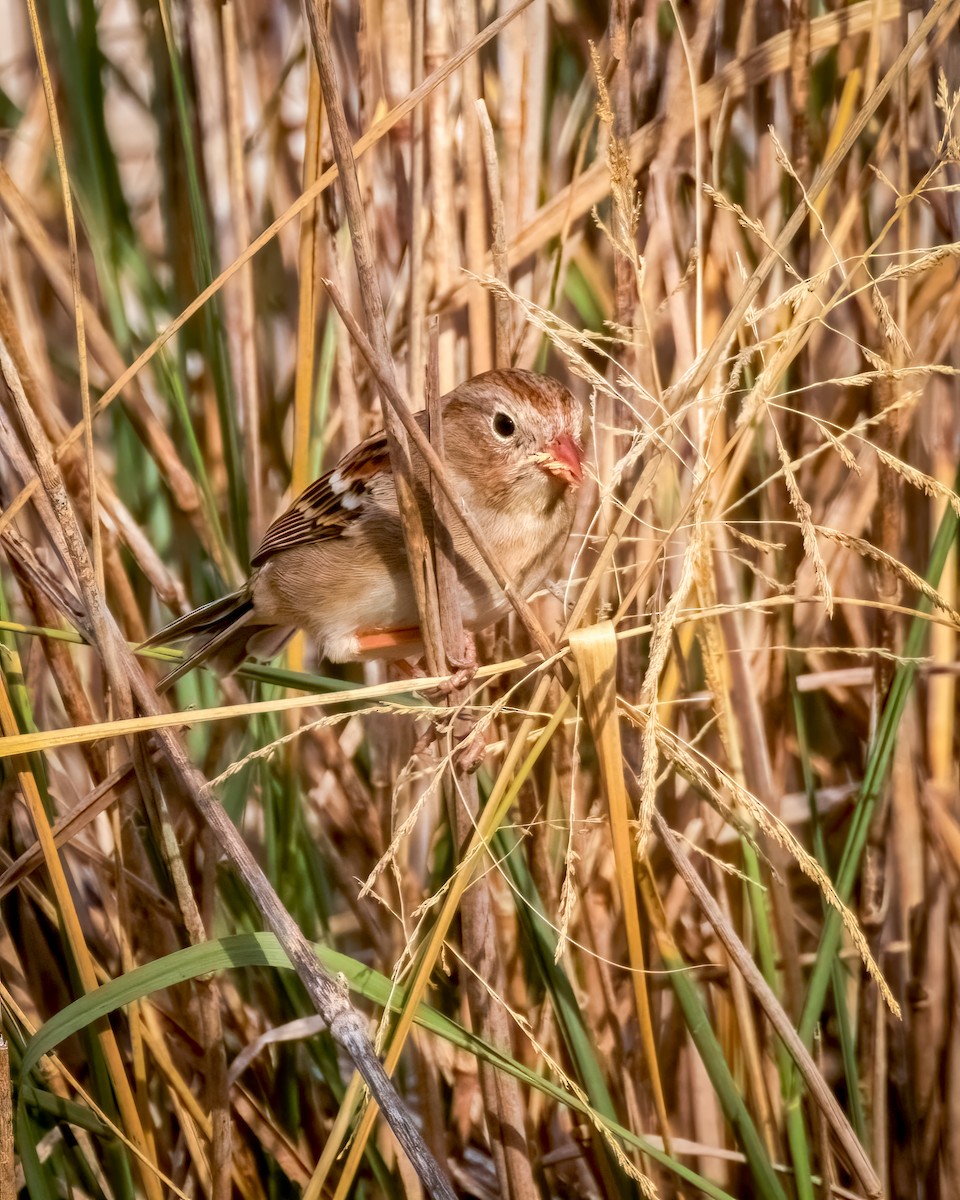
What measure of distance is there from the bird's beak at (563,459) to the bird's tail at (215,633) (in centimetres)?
67

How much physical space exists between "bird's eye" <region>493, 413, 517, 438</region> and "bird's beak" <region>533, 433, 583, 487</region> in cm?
8

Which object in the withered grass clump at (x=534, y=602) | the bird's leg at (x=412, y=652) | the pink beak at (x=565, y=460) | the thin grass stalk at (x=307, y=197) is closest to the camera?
the thin grass stalk at (x=307, y=197)

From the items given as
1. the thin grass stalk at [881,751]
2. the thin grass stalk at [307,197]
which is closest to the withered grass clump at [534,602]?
the thin grass stalk at [881,751]

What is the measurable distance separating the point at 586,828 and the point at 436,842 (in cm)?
33

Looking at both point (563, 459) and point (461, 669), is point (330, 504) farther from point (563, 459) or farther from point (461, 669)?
point (461, 669)

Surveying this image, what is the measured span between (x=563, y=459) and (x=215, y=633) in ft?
2.67

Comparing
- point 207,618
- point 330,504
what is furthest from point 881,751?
point 207,618

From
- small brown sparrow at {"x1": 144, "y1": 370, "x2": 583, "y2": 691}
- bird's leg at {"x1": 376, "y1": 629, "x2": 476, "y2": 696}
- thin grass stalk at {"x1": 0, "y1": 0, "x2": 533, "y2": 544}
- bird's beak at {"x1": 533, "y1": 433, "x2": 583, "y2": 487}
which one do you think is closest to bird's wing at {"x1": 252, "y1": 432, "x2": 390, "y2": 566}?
small brown sparrow at {"x1": 144, "y1": 370, "x2": 583, "y2": 691}

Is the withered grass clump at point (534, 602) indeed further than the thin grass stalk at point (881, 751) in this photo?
Yes

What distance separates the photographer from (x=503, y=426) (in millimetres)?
2020

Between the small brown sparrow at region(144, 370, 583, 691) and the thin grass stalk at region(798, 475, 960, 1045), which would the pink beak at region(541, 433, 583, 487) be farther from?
the thin grass stalk at region(798, 475, 960, 1045)

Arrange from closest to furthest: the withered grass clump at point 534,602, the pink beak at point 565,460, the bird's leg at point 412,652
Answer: the bird's leg at point 412,652 < the withered grass clump at point 534,602 < the pink beak at point 565,460

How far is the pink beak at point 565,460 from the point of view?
193cm

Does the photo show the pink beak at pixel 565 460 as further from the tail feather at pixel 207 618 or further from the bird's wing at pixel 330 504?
the tail feather at pixel 207 618
